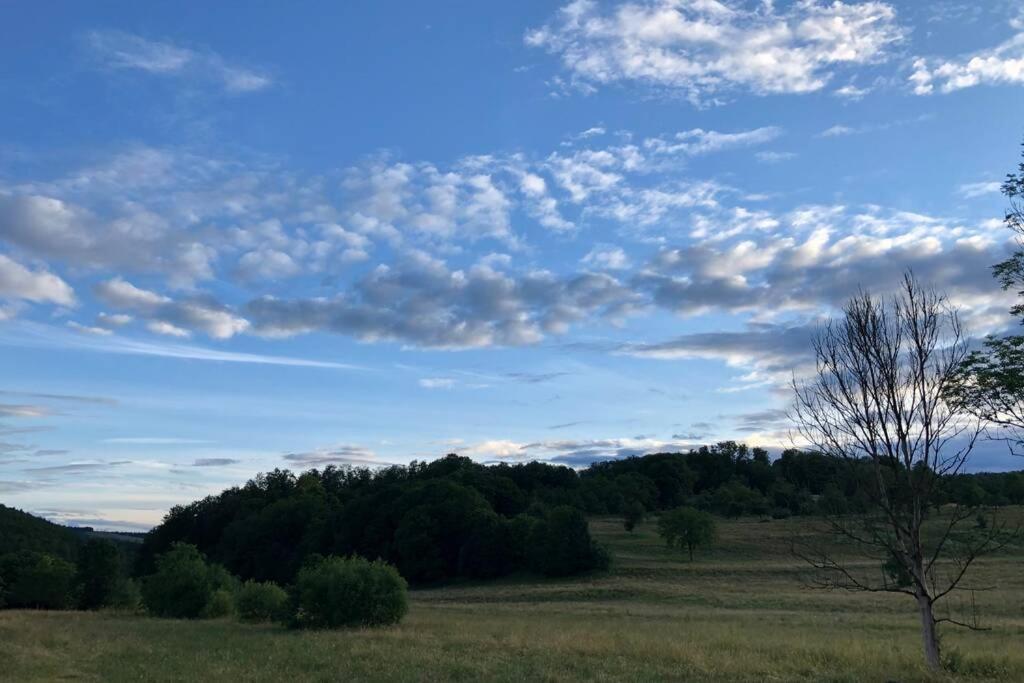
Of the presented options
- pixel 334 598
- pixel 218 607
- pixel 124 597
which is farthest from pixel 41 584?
pixel 334 598

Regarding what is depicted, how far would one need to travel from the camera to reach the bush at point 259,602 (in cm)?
3966

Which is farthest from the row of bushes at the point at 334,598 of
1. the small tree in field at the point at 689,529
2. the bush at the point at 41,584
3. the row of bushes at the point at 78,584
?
the small tree in field at the point at 689,529

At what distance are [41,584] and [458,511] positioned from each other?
37.5 meters

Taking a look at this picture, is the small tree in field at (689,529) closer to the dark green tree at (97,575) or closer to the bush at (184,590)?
the bush at (184,590)

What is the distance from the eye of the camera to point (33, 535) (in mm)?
100875

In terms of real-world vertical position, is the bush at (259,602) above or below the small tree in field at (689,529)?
below

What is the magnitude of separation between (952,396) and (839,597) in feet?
112

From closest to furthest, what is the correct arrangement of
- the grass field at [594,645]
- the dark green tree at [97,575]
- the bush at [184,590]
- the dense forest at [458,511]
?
the grass field at [594,645], the bush at [184,590], the dark green tree at [97,575], the dense forest at [458,511]

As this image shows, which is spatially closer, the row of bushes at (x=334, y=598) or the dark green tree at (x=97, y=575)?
the row of bushes at (x=334, y=598)

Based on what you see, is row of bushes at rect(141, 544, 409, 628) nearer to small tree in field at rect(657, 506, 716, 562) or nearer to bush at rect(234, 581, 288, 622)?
bush at rect(234, 581, 288, 622)

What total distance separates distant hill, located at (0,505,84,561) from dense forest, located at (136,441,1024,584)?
34.4ft

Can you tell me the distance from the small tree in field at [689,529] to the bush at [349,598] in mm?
43305

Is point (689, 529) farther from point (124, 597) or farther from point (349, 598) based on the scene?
point (349, 598)

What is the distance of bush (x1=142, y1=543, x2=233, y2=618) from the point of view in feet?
156
